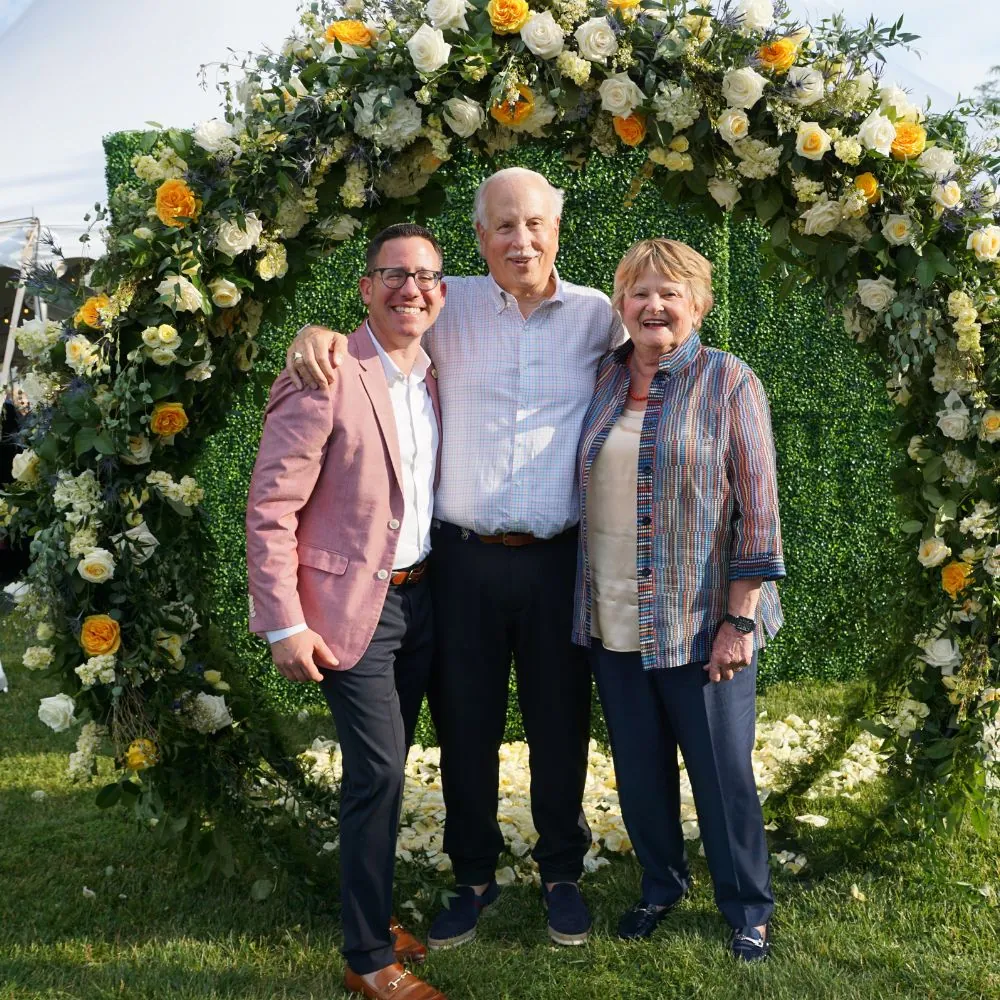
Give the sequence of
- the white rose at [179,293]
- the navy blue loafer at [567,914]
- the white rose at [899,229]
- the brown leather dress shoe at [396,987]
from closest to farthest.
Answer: the brown leather dress shoe at [396,987] → the white rose at [179,293] → the white rose at [899,229] → the navy blue loafer at [567,914]

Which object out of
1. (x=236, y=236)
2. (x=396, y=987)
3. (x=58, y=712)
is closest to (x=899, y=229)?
(x=236, y=236)

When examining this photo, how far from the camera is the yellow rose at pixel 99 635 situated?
299 cm

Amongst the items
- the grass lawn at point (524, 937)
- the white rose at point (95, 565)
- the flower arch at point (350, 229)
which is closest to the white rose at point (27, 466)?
the flower arch at point (350, 229)

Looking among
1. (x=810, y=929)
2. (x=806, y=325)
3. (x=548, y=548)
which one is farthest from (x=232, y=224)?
(x=806, y=325)

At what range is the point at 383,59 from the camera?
2992 mm

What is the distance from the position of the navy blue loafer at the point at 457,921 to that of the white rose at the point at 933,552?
64.4 inches

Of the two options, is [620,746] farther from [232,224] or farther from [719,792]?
[232,224]

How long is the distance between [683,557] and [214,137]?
66.2 inches

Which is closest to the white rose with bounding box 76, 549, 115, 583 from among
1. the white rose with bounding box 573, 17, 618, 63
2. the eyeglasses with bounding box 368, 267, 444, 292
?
the eyeglasses with bounding box 368, 267, 444, 292

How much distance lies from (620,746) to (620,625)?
0.37m

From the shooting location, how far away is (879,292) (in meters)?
3.09

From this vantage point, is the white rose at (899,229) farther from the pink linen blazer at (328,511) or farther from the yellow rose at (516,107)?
the pink linen blazer at (328,511)

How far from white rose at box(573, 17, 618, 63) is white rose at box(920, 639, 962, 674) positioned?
1916mm

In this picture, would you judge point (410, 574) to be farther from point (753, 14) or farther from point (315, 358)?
point (753, 14)
